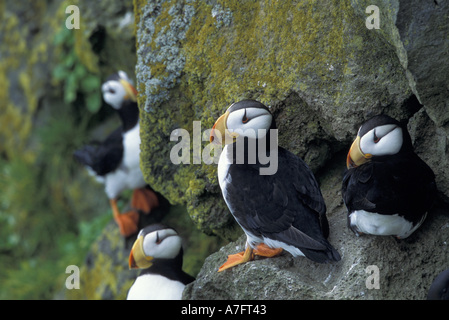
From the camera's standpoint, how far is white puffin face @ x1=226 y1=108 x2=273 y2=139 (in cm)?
304

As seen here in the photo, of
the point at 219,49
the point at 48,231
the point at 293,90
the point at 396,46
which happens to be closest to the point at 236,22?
the point at 219,49

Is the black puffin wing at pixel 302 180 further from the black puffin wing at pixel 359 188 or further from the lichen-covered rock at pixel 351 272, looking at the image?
the lichen-covered rock at pixel 351 272

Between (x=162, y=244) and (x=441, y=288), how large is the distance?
1733mm

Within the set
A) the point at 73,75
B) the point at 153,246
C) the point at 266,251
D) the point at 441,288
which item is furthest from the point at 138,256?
the point at 73,75

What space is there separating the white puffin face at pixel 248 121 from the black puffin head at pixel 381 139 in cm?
47

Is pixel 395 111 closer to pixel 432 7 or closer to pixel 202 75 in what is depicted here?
pixel 432 7

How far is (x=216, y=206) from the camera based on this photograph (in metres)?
3.66

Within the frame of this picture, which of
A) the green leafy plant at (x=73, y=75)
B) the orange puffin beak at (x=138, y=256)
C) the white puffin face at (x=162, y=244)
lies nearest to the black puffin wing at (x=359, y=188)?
the white puffin face at (x=162, y=244)

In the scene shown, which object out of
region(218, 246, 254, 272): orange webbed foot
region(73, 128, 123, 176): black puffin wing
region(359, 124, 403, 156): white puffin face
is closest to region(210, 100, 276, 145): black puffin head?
region(359, 124, 403, 156): white puffin face

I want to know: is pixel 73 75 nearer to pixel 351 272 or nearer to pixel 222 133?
pixel 222 133

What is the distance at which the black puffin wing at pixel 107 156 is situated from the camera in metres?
4.76

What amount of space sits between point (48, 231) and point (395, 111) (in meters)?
4.07

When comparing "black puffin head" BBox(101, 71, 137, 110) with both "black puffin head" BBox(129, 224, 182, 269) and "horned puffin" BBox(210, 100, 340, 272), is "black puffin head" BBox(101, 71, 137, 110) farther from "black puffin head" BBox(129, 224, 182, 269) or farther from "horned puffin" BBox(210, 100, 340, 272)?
"horned puffin" BBox(210, 100, 340, 272)

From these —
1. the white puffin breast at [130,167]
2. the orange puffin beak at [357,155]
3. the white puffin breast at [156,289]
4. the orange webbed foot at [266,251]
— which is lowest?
the white puffin breast at [156,289]
